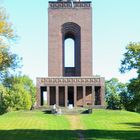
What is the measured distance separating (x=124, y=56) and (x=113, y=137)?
25.0 metres

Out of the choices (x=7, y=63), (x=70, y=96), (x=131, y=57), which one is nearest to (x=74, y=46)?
(x=70, y=96)

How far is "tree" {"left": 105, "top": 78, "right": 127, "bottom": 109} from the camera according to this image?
9175cm

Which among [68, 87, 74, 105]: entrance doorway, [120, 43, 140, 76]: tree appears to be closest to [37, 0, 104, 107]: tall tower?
[68, 87, 74, 105]: entrance doorway

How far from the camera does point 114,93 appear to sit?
96938 millimetres

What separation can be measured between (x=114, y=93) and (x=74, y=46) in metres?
27.4

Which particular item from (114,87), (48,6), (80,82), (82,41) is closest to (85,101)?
(80,82)

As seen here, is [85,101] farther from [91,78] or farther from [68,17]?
[68,17]

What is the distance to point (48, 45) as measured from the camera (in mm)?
70000

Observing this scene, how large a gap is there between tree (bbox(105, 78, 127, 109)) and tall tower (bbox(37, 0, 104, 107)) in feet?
66.0

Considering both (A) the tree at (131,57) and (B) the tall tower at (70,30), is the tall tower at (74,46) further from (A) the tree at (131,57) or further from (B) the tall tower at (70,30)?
(A) the tree at (131,57)

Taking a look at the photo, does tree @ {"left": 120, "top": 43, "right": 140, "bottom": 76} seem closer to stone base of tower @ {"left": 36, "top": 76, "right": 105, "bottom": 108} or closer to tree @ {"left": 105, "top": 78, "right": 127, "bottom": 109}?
stone base of tower @ {"left": 36, "top": 76, "right": 105, "bottom": 108}

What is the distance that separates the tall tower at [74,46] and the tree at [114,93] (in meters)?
20.1

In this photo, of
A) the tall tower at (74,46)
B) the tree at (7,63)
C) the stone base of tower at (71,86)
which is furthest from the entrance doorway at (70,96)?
the tree at (7,63)

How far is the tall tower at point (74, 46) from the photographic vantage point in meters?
68.6
